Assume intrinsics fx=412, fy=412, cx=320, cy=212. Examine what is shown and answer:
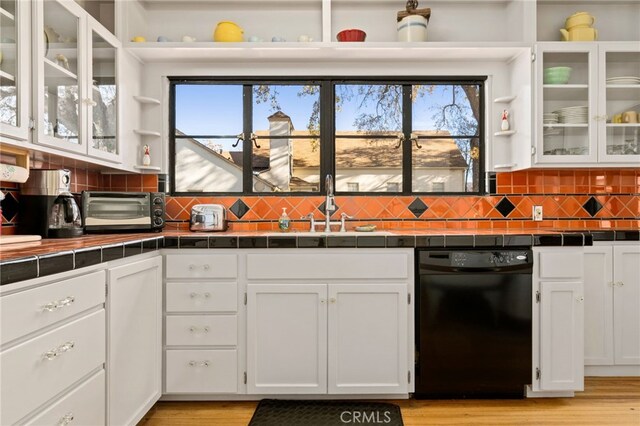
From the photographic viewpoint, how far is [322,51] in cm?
270

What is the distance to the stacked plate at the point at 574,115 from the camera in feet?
8.73

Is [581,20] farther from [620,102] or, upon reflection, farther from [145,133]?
[145,133]

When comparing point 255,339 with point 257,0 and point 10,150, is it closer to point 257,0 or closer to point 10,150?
point 10,150

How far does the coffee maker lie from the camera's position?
2018 mm

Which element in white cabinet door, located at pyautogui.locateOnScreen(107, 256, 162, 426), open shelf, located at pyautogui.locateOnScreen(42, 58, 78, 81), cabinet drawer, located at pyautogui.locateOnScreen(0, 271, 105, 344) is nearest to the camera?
cabinet drawer, located at pyautogui.locateOnScreen(0, 271, 105, 344)

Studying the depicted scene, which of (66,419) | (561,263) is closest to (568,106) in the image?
(561,263)

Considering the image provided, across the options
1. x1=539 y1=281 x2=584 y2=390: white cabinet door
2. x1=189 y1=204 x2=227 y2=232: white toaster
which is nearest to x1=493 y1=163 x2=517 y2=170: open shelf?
x1=539 y1=281 x2=584 y2=390: white cabinet door

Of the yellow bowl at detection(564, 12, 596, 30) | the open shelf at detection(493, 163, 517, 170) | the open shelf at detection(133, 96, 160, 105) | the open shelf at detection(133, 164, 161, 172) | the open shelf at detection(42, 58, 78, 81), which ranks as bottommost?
the open shelf at detection(133, 164, 161, 172)

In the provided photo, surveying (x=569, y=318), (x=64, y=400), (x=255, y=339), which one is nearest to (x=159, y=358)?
(x=255, y=339)

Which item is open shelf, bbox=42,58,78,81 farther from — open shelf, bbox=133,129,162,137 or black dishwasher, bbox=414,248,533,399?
black dishwasher, bbox=414,248,533,399

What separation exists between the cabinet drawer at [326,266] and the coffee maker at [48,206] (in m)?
0.96

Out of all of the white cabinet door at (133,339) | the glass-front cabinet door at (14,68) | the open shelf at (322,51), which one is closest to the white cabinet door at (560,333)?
the open shelf at (322,51)

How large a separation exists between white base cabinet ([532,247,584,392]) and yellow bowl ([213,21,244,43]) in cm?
226

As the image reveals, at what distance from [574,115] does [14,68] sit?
3.04 meters
